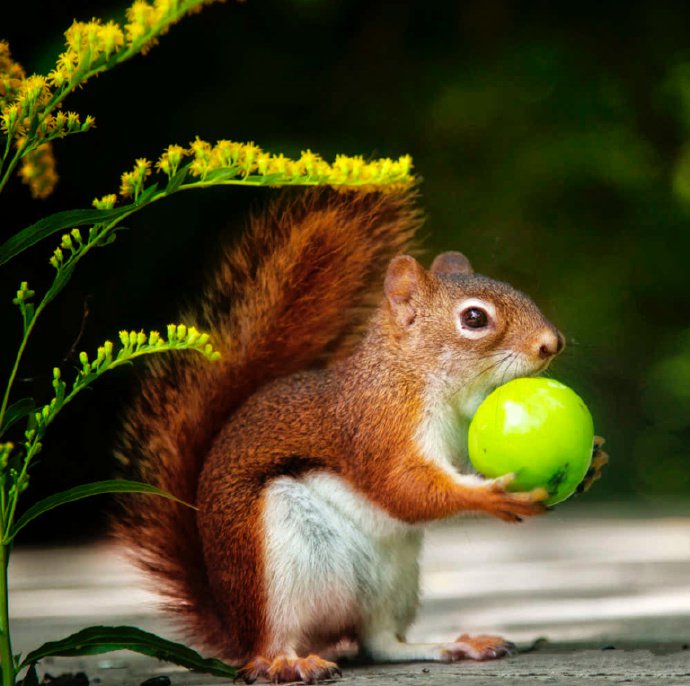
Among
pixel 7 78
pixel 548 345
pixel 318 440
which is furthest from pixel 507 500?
pixel 7 78

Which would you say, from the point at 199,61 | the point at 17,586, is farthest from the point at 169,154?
the point at 199,61

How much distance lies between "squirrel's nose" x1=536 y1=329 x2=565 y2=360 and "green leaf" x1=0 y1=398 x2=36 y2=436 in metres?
0.83

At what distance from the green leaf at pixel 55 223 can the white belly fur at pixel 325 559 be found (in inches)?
24.8

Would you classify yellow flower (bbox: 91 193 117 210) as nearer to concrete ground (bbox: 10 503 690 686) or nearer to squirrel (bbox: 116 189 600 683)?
squirrel (bbox: 116 189 600 683)

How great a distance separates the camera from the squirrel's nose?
2.21 metres

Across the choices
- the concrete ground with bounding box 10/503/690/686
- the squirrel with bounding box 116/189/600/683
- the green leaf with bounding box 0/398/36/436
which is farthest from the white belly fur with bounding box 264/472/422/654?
the green leaf with bounding box 0/398/36/436

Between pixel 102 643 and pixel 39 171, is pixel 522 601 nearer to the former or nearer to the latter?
pixel 102 643

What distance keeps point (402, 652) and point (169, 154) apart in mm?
1075

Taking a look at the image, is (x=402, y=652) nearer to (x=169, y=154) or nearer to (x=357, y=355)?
(x=357, y=355)

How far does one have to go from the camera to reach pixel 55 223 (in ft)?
6.13

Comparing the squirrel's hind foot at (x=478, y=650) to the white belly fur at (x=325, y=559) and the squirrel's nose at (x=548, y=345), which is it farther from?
the squirrel's nose at (x=548, y=345)

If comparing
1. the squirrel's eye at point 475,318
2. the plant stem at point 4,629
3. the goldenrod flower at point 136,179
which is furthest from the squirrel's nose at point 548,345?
the plant stem at point 4,629

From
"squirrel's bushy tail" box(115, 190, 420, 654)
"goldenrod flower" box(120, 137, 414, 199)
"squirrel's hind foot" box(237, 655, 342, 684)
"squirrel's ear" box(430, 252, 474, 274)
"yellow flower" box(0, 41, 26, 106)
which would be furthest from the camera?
"squirrel's ear" box(430, 252, 474, 274)

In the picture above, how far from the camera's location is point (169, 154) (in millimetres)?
1788
